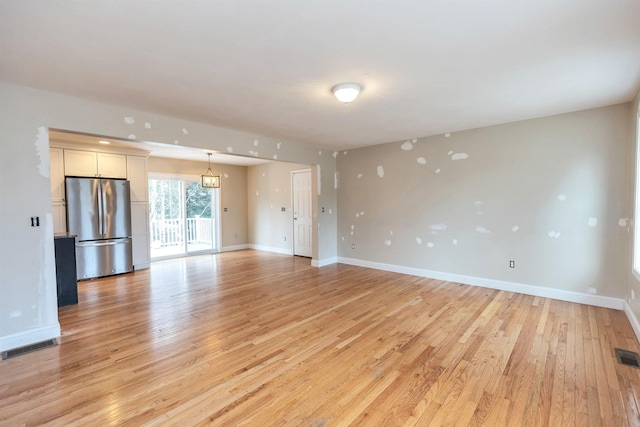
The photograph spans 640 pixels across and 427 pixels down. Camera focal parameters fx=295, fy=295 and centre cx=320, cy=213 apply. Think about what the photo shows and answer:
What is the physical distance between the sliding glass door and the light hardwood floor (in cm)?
336

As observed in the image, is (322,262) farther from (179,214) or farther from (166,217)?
(166,217)

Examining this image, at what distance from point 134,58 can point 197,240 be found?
272 inches

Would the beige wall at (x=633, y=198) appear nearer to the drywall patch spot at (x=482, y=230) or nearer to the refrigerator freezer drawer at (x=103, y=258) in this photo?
the drywall patch spot at (x=482, y=230)

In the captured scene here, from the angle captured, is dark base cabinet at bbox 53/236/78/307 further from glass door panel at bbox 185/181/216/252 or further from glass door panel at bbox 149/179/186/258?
glass door panel at bbox 185/181/216/252

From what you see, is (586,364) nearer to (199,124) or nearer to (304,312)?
(304,312)

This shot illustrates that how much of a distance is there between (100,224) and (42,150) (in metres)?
2.78

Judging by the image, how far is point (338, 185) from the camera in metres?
6.44

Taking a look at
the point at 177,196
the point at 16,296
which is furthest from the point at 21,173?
the point at 177,196

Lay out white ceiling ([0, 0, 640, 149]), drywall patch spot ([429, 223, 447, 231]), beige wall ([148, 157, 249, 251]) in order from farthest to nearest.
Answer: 1. beige wall ([148, 157, 249, 251])
2. drywall patch spot ([429, 223, 447, 231])
3. white ceiling ([0, 0, 640, 149])

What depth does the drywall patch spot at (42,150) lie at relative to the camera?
284 cm

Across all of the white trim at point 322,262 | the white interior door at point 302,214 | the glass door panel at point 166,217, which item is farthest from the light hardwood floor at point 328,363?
the glass door panel at point 166,217

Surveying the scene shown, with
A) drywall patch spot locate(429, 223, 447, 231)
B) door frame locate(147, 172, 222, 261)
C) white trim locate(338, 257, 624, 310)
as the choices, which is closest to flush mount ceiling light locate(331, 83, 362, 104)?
drywall patch spot locate(429, 223, 447, 231)

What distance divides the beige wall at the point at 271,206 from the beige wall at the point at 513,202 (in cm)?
248

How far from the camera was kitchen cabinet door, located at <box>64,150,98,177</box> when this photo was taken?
5082 millimetres
